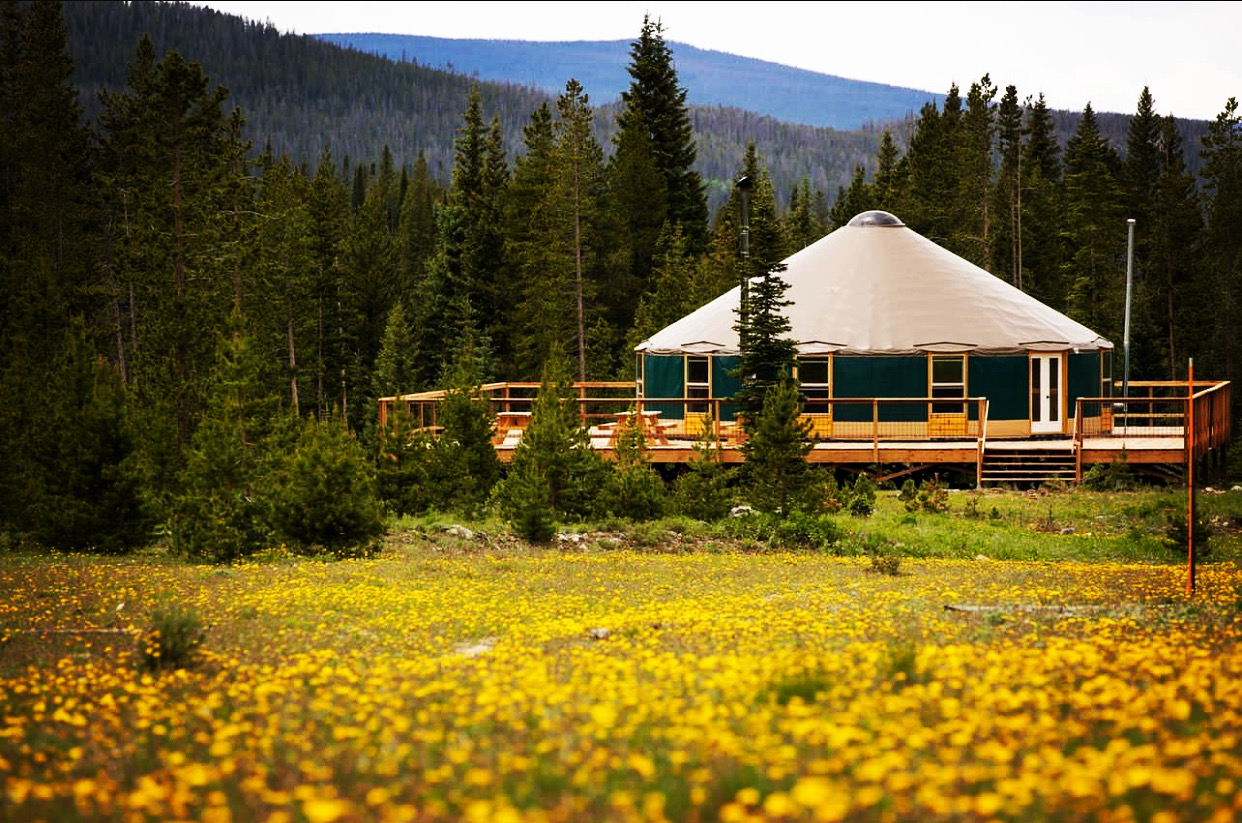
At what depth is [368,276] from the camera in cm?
6506

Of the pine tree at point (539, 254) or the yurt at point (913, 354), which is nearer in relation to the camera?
the yurt at point (913, 354)

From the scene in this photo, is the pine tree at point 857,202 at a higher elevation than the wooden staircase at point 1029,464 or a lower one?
higher

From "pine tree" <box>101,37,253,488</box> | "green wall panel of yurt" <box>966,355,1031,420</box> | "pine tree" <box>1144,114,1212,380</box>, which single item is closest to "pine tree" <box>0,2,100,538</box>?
"pine tree" <box>101,37,253,488</box>

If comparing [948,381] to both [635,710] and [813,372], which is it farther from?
[635,710]

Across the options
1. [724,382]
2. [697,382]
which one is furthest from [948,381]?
[697,382]

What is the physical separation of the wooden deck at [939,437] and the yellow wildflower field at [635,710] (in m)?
13.3

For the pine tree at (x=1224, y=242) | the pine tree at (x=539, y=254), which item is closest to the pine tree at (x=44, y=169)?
the pine tree at (x=539, y=254)

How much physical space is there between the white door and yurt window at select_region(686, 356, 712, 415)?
7625 millimetres

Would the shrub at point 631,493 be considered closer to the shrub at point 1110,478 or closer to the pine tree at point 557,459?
the pine tree at point 557,459

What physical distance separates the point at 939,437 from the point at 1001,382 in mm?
2037

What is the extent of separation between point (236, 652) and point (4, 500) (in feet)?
46.0

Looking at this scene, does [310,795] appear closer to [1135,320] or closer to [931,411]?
[931,411]

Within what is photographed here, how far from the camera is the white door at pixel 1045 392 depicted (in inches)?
1080

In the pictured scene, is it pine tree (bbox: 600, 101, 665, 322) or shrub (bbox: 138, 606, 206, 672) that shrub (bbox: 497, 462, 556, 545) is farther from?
pine tree (bbox: 600, 101, 665, 322)
